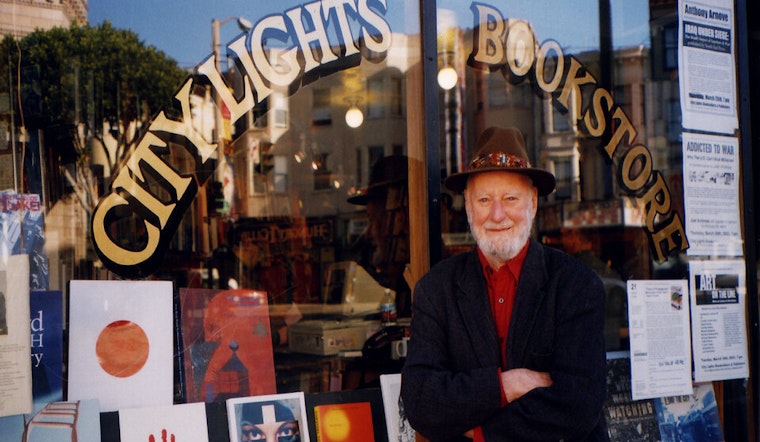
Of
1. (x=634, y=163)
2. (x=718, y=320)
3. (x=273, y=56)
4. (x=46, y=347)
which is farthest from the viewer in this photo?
(x=634, y=163)

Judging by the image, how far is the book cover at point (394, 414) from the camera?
10.3 feet

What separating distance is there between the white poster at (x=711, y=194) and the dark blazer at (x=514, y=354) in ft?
5.00

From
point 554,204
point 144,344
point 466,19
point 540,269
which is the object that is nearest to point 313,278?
point 554,204

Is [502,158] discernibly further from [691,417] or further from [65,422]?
[691,417]

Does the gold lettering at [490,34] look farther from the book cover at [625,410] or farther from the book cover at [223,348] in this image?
the book cover at [223,348]

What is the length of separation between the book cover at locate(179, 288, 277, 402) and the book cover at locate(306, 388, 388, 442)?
0.21 m

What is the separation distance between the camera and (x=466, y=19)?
393cm

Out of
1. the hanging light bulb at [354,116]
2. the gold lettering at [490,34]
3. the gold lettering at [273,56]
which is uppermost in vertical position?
the hanging light bulb at [354,116]

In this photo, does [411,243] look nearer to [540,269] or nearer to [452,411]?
[540,269]

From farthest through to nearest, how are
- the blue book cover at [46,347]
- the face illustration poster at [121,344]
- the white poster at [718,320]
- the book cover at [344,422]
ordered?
the white poster at [718,320], the book cover at [344,422], the face illustration poster at [121,344], the blue book cover at [46,347]

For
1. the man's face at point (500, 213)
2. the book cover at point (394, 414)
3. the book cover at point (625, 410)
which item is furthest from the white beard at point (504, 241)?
the book cover at point (625, 410)

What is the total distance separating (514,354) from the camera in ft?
8.11

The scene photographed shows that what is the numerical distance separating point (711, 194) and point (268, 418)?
93.7 inches

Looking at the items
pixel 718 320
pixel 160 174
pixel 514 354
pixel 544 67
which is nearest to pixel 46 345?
pixel 160 174
